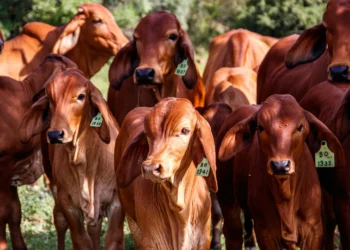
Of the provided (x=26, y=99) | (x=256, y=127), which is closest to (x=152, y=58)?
(x=26, y=99)

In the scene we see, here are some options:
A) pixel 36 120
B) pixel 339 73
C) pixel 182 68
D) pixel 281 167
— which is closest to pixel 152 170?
pixel 281 167

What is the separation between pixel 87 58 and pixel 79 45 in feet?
0.62

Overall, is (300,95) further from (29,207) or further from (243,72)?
(29,207)

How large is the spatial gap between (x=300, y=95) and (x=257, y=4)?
34.9 feet

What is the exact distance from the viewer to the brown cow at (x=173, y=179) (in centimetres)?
737

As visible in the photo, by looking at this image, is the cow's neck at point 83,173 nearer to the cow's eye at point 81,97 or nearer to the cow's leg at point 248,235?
the cow's eye at point 81,97

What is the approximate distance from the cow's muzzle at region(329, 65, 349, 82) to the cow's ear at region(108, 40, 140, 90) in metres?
2.34

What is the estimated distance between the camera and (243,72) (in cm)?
1217

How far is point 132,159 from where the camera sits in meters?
7.88

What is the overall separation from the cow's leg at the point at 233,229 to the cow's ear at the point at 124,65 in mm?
1968

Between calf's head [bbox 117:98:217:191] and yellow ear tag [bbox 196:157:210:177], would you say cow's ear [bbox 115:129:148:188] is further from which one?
yellow ear tag [bbox 196:157:210:177]

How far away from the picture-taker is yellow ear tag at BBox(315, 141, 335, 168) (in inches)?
317

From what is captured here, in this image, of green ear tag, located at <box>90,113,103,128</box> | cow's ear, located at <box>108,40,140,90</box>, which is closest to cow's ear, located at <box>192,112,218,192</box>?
green ear tag, located at <box>90,113,103,128</box>

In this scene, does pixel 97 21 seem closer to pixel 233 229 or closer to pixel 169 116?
pixel 233 229
